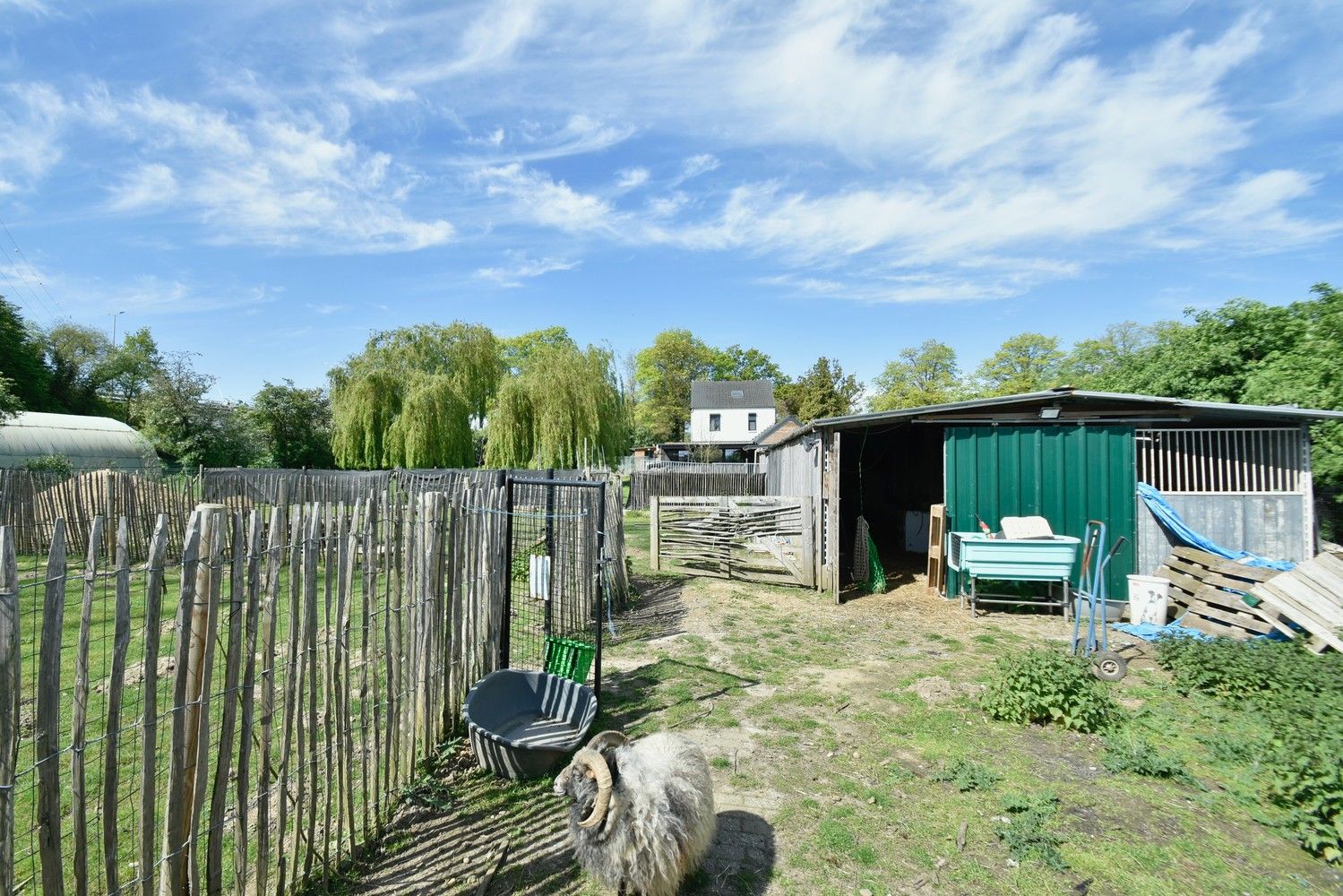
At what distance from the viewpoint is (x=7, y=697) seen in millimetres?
1805

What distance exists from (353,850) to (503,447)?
17113 mm

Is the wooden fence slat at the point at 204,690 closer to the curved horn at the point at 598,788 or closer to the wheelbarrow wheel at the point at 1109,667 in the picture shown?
the curved horn at the point at 598,788

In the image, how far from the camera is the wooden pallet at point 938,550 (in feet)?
31.7

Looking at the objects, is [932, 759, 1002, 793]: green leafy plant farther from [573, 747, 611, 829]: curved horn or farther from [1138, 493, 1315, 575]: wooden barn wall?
[1138, 493, 1315, 575]: wooden barn wall

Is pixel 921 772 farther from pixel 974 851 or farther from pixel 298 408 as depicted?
pixel 298 408

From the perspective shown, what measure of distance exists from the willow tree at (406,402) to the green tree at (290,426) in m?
7.37

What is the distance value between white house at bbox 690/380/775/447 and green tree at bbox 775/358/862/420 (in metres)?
2.29

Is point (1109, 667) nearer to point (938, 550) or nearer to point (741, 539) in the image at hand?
point (938, 550)

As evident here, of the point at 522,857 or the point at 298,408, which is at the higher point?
the point at 298,408

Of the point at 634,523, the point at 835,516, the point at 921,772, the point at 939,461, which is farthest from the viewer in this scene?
the point at 634,523

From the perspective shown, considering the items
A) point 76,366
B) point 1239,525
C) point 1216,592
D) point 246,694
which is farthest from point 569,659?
point 76,366

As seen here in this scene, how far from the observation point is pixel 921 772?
4.37 meters

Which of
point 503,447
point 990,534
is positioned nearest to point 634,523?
point 503,447

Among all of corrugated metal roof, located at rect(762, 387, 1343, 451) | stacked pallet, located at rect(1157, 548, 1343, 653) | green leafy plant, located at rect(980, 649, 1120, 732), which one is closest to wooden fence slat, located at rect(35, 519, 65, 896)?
green leafy plant, located at rect(980, 649, 1120, 732)
